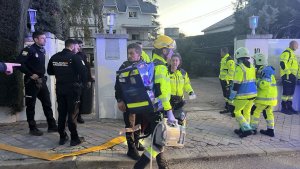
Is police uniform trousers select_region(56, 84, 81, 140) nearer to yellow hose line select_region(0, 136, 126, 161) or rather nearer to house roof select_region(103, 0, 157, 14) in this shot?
yellow hose line select_region(0, 136, 126, 161)

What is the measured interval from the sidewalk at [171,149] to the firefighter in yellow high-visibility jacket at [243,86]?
1.14ft

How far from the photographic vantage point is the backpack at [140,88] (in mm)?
4312

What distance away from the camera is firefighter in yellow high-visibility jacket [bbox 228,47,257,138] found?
21.9 ft

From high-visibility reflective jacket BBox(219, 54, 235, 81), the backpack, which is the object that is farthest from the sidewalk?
the backpack

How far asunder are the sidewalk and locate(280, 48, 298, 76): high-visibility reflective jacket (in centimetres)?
136

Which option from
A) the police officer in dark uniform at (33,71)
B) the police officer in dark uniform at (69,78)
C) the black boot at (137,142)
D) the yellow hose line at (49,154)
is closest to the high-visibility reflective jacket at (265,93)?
the black boot at (137,142)

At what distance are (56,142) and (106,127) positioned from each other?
4.77 ft

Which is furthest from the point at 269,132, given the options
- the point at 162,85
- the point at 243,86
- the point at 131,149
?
the point at 162,85

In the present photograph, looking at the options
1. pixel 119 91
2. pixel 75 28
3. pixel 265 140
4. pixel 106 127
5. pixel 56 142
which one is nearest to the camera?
pixel 119 91

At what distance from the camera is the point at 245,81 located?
666 cm

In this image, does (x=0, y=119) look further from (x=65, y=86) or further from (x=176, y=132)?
(x=176, y=132)

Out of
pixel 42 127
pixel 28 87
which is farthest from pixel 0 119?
pixel 28 87

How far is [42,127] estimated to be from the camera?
749 centimetres

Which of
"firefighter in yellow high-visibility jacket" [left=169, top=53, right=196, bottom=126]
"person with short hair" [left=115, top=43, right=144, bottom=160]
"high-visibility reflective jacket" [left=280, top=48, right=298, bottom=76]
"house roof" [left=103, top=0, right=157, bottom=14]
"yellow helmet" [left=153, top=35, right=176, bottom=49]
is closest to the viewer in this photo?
"person with short hair" [left=115, top=43, right=144, bottom=160]
